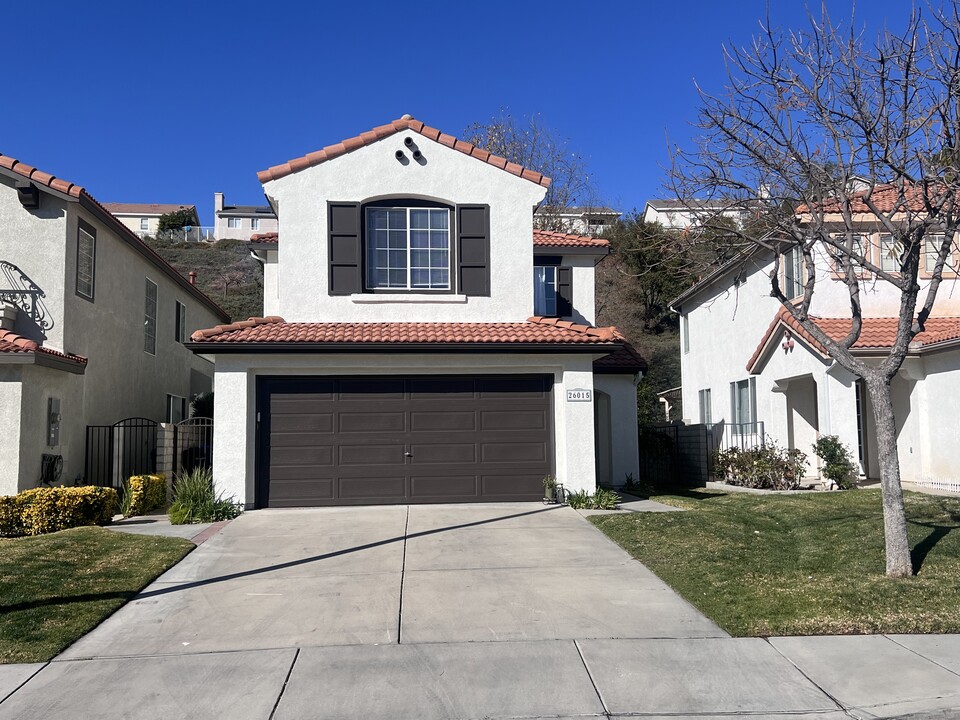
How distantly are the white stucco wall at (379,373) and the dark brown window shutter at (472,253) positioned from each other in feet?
6.08

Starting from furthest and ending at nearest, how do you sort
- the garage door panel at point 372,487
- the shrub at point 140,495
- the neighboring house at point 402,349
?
the garage door panel at point 372,487
the neighboring house at point 402,349
the shrub at point 140,495

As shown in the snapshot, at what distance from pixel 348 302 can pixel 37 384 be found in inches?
218

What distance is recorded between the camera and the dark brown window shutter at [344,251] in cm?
1562

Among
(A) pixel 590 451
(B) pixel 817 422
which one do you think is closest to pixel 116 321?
(A) pixel 590 451

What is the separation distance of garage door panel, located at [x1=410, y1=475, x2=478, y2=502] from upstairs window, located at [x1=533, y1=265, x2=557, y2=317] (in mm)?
5769

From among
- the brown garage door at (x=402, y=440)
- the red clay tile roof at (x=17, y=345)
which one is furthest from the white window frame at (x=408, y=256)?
the red clay tile roof at (x=17, y=345)

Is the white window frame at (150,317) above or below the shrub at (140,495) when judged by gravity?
above

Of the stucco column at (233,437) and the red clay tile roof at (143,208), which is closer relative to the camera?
the stucco column at (233,437)

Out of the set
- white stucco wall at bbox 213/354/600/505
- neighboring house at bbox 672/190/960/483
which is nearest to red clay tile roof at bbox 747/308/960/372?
neighboring house at bbox 672/190/960/483

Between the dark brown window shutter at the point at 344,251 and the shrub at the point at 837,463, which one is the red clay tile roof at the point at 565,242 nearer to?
the dark brown window shutter at the point at 344,251

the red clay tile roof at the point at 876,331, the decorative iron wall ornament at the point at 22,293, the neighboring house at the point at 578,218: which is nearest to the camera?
the decorative iron wall ornament at the point at 22,293

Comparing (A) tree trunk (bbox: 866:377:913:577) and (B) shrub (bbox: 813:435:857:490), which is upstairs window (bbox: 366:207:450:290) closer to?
(B) shrub (bbox: 813:435:857:490)

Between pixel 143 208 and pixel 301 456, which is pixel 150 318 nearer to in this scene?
pixel 301 456

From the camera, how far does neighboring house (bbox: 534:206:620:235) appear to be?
118 ft
